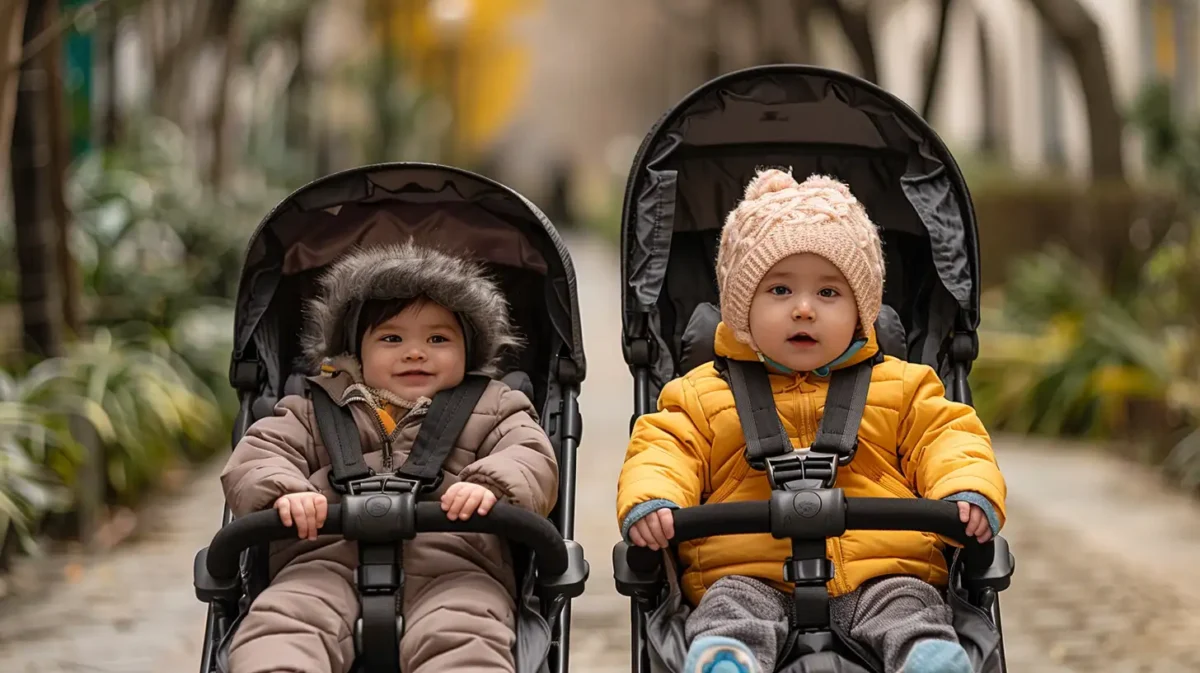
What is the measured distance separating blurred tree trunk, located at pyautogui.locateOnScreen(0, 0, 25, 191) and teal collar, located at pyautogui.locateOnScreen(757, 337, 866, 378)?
366 centimetres

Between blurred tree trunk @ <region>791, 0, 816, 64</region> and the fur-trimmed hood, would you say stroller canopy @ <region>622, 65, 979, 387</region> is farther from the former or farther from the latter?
blurred tree trunk @ <region>791, 0, 816, 64</region>

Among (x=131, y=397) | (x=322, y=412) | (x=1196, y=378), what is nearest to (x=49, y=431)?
(x=131, y=397)

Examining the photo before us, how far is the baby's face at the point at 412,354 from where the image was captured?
11.0 feet

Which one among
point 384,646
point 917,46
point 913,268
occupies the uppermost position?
point 917,46

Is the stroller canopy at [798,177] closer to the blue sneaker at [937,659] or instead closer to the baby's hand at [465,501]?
the baby's hand at [465,501]

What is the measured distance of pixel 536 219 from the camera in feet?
11.8

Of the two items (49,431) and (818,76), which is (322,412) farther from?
(49,431)

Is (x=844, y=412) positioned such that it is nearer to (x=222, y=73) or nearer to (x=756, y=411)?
(x=756, y=411)

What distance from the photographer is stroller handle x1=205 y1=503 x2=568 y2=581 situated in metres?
2.92

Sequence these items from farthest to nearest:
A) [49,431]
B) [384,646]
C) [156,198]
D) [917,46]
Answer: [917,46], [156,198], [49,431], [384,646]

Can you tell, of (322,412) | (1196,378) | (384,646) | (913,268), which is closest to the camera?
(384,646)

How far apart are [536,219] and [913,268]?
102 cm

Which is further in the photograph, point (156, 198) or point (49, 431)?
point (156, 198)

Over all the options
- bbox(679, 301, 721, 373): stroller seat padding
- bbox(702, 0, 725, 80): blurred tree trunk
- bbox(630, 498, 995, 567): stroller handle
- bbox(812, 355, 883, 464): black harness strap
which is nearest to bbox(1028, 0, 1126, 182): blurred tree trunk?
bbox(679, 301, 721, 373): stroller seat padding
